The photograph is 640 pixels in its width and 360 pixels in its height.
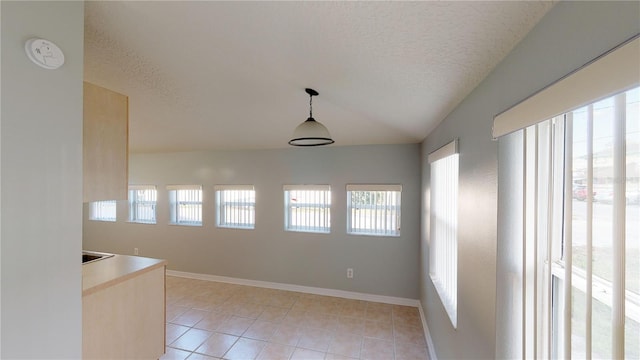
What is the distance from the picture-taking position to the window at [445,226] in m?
1.78

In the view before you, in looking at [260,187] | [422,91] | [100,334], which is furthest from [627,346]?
[260,187]

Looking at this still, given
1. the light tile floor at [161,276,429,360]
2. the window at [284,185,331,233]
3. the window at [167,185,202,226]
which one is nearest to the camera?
the light tile floor at [161,276,429,360]

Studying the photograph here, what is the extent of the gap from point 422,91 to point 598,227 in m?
1.07

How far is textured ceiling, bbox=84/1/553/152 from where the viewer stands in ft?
2.80

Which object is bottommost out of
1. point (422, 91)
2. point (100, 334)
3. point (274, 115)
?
point (100, 334)

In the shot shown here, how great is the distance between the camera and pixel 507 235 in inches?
39.0

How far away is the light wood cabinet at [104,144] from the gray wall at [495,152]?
207 centimetres

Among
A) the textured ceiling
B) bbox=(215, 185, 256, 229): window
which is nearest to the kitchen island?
the textured ceiling

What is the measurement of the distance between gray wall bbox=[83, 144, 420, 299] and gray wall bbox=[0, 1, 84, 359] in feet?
9.43

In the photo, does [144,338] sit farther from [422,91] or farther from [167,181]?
[167,181]

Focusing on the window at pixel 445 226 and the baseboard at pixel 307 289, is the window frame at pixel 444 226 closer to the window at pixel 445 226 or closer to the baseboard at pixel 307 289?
the window at pixel 445 226


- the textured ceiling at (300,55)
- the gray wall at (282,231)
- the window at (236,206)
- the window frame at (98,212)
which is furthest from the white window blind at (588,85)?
the window frame at (98,212)

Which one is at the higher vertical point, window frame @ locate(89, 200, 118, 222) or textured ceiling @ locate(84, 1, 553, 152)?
textured ceiling @ locate(84, 1, 553, 152)

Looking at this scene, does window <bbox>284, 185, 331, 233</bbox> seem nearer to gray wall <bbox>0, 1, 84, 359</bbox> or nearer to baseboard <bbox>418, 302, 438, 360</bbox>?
baseboard <bbox>418, 302, 438, 360</bbox>
